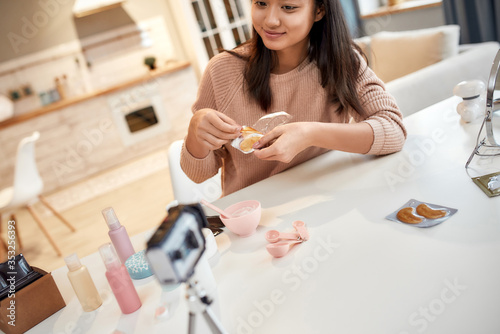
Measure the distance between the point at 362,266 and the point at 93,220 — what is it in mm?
3246

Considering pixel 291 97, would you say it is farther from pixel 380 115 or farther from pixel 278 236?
pixel 278 236

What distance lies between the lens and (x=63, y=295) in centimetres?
98

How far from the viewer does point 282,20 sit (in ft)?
4.01

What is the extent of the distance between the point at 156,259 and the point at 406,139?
1.05m

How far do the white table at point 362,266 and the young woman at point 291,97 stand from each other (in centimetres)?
12

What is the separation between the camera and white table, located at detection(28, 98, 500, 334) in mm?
664

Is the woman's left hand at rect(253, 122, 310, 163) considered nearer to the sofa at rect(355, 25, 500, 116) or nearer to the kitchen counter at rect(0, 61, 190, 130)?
the sofa at rect(355, 25, 500, 116)

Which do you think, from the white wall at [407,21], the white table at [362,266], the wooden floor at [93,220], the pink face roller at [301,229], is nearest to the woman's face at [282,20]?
the white table at [362,266]

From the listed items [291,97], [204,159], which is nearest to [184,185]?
[204,159]

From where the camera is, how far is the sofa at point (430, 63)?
2242 millimetres

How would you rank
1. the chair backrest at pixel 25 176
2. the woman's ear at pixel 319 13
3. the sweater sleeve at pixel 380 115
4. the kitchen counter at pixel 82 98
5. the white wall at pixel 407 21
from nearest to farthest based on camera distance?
the sweater sleeve at pixel 380 115, the woman's ear at pixel 319 13, the chair backrest at pixel 25 176, the white wall at pixel 407 21, the kitchen counter at pixel 82 98

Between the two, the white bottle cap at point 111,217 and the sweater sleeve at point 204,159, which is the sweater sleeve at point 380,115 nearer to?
the sweater sleeve at point 204,159

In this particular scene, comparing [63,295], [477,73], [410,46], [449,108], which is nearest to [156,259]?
[63,295]

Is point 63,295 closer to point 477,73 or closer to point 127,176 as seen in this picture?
point 477,73
